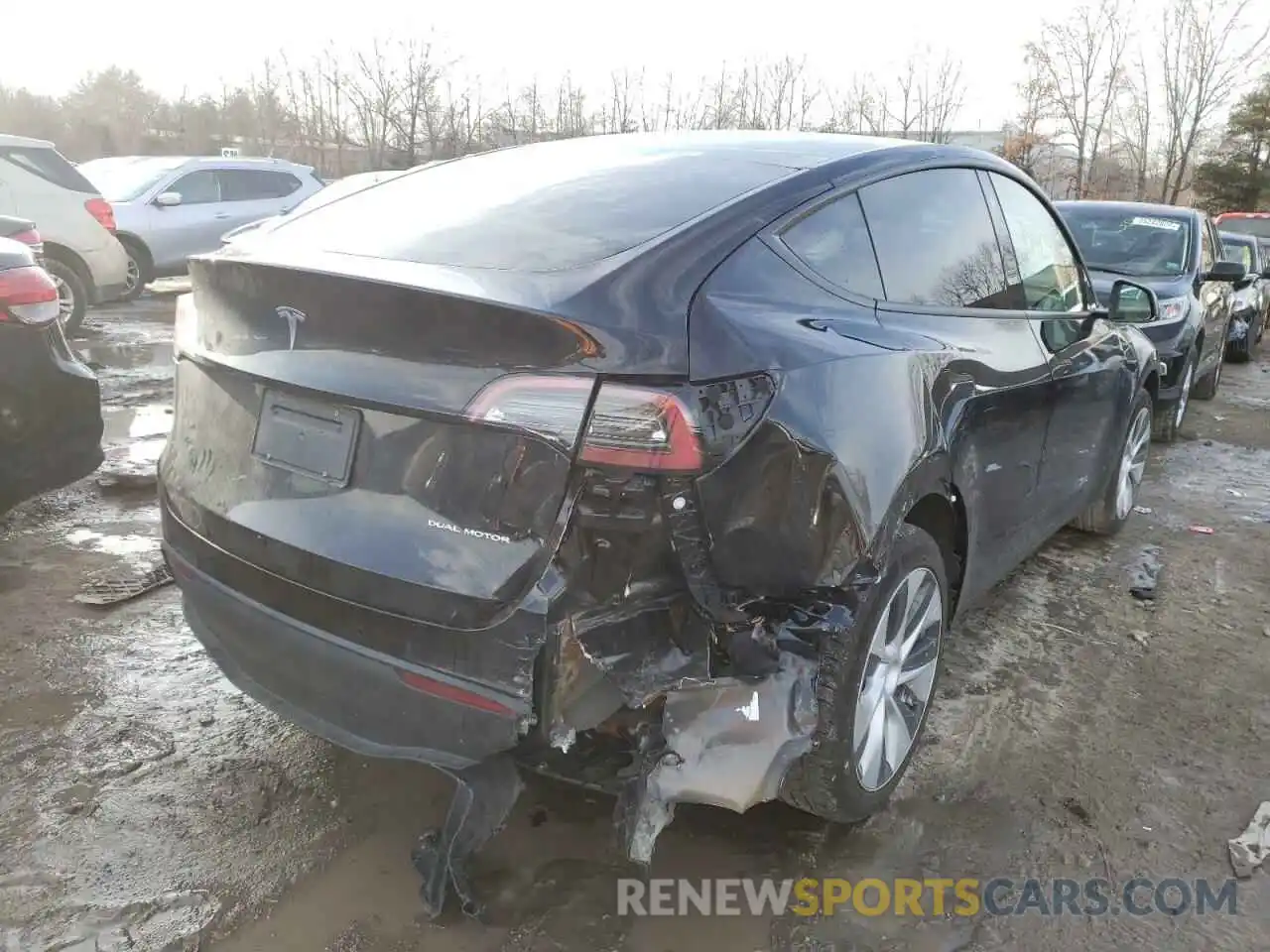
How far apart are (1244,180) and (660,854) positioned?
1386 inches

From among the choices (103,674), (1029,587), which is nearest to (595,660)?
(103,674)

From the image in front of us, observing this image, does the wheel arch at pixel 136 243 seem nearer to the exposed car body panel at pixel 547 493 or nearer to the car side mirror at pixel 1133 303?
the exposed car body panel at pixel 547 493

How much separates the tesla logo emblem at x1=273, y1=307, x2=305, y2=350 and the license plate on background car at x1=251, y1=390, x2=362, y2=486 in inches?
4.5

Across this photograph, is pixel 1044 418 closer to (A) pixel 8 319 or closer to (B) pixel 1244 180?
(A) pixel 8 319

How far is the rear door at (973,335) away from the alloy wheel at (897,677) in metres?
0.34

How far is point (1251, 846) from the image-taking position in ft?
8.76

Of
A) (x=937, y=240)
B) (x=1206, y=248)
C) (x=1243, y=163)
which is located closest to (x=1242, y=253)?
(x=1206, y=248)

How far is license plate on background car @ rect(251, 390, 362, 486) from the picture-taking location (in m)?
2.06

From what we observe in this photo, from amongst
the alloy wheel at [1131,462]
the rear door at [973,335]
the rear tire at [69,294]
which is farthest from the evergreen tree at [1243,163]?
the rear door at [973,335]

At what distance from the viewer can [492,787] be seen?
210 centimetres

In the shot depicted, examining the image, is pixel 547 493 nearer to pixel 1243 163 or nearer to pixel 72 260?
pixel 72 260

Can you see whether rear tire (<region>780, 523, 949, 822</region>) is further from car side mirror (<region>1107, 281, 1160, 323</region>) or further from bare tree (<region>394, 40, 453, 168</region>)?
bare tree (<region>394, 40, 453, 168</region>)

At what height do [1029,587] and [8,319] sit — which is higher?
[8,319]

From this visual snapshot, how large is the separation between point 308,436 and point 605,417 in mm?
691
